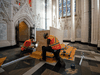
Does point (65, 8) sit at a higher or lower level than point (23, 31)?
higher

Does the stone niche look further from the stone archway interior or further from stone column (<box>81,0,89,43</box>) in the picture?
stone column (<box>81,0,89,43</box>)

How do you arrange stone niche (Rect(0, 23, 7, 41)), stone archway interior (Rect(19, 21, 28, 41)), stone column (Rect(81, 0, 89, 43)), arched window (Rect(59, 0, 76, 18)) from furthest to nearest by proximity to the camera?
arched window (Rect(59, 0, 76, 18)) < stone archway interior (Rect(19, 21, 28, 41)) < stone column (Rect(81, 0, 89, 43)) < stone niche (Rect(0, 23, 7, 41))

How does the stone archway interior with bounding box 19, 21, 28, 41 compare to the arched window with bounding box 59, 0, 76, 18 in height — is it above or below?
below

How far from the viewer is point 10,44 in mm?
5434

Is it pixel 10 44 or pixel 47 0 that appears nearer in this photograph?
pixel 10 44

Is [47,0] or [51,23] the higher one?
[47,0]

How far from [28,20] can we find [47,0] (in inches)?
251

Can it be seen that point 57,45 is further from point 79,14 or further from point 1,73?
point 79,14

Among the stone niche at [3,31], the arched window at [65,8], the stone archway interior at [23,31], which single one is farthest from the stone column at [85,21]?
the stone niche at [3,31]

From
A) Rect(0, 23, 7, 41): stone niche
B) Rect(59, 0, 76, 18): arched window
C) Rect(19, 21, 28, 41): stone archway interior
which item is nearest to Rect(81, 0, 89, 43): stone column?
Rect(59, 0, 76, 18): arched window

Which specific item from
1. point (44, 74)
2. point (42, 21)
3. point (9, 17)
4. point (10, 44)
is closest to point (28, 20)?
point (9, 17)

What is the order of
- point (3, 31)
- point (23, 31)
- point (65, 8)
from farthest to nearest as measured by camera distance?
point (65, 8), point (23, 31), point (3, 31)

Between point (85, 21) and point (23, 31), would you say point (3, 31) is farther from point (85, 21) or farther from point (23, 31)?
point (85, 21)

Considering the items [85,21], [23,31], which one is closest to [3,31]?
[23,31]
